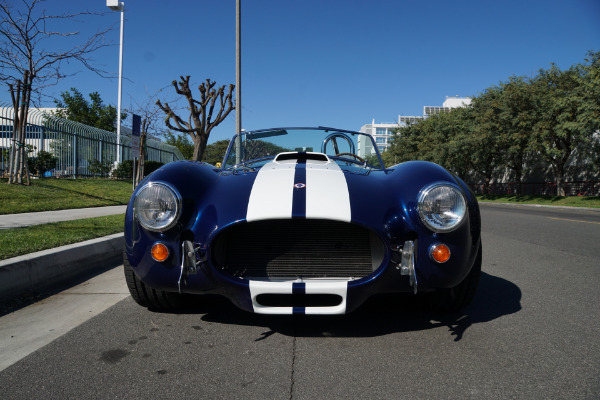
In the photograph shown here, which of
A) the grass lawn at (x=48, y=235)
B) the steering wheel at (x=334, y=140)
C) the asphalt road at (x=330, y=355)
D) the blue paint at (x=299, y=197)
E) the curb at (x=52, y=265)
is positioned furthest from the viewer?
the steering wheel at (x=334, y=140)

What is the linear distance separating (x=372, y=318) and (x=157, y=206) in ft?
4.60

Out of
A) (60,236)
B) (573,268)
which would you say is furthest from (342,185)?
(60,236)

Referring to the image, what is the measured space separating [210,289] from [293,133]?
2.34 m

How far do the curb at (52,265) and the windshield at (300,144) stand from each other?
162 centimetres

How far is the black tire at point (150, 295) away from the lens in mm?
2505

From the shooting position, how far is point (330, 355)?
6.57 ft

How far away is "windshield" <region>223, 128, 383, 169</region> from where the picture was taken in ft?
12.6

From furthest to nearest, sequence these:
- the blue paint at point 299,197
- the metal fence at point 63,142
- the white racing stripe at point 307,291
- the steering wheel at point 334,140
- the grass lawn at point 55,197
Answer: the metal fence at point 63,142 < the grass lawn at point 55,197 < the steering wheel at point 334,140 < the blue paint at point 299,197 < the white racing stripe at point 307,291

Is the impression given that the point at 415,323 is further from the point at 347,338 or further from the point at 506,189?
the point at 506,189

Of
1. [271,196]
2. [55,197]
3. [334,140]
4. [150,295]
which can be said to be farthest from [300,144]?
[55,197]

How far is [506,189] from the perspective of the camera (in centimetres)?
3694

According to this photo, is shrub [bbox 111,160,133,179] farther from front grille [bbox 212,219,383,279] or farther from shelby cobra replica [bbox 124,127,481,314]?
front grille [bbox 212,219,383,279]

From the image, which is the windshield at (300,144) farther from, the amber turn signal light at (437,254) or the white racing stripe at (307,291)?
the white racing stripe at (307,291)

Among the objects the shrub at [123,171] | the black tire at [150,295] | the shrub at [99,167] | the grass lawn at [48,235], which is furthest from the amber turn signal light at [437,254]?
the shrub at [123,171]
